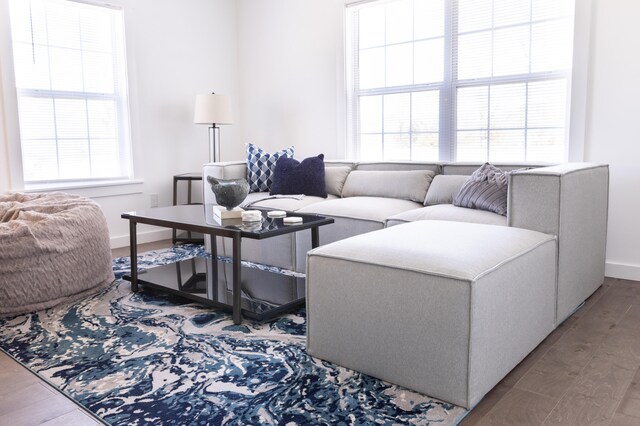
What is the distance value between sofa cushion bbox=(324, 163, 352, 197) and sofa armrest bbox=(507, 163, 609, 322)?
5.86ft

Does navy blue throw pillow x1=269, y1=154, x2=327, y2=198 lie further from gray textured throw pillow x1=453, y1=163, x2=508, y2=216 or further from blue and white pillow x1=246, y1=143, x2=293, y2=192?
gray textured throw pillow x1=453, y1=163, x2=508, y2=216

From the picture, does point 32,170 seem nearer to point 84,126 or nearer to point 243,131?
point 84,126

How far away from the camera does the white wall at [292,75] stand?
4625 millimetres

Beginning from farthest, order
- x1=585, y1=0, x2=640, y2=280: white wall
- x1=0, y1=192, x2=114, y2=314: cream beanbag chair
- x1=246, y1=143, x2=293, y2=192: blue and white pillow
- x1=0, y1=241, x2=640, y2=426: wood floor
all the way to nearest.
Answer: x1=246, y1=143, x2=293, y2=192: blue and white pillow, x1=585, y1=0, x2=640, y2=280: white wall, x1=0, y1=192, x2=114, y2=314: cream beanbag chair, x1=0, y1=241, x2=640, y2=426: wood floor

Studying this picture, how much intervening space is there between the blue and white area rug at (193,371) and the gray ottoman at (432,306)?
9cm

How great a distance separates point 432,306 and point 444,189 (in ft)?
5.93

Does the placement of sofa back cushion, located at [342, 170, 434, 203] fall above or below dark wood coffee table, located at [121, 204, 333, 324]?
above

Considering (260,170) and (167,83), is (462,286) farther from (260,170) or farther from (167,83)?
(167,83)

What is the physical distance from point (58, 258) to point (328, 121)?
8.63 ft

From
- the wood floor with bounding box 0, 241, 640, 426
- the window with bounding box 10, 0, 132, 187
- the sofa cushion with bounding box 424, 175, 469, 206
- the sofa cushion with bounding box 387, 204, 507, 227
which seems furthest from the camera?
the window with bounding box 10, 0, 132, 187

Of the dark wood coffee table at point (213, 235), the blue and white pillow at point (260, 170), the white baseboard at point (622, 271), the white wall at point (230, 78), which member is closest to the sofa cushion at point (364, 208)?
the dark wood coffee table at point (213, 235)

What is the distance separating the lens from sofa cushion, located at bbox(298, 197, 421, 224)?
3.24m

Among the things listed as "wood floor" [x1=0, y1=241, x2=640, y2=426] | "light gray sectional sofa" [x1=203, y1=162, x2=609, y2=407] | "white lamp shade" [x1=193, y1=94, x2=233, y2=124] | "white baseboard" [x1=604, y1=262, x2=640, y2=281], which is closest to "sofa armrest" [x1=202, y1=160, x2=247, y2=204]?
"white lamp shade" [x1=193, y1=94, x2=233, y2=124]

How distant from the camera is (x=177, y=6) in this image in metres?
4.85
